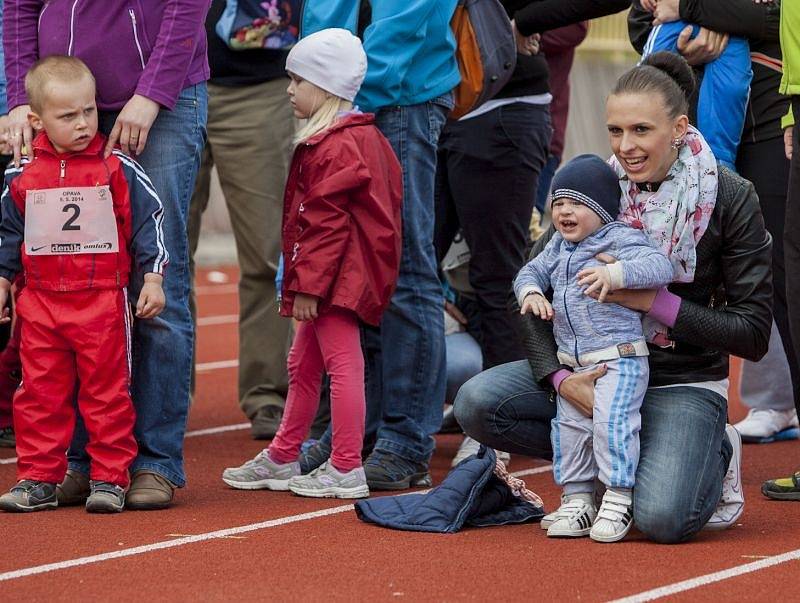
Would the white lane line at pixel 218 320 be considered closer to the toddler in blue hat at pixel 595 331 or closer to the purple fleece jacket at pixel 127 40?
the purple fleece jacket at pixel 127 40

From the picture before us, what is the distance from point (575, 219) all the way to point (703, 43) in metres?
1.38

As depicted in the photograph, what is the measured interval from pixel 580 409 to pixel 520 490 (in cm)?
46

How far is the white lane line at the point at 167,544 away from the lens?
4453 millimetres

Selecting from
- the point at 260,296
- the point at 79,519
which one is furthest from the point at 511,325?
the point at 79,519

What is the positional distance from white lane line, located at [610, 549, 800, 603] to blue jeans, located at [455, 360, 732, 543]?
31 cm

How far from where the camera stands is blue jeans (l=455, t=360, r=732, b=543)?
479 cm

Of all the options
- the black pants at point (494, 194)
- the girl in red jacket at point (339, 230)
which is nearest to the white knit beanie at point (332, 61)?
the girl in red jacket at point (339, 230)

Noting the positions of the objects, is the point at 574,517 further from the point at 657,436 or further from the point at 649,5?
the point at 649,5

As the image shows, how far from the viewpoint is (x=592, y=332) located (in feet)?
16.2

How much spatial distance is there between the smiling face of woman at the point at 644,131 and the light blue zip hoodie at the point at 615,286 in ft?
0.67


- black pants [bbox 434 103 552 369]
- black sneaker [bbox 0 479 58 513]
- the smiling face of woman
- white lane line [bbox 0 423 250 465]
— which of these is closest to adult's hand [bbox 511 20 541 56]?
black pants [bbox 434 103 552 369]

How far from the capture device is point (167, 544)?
481 cm

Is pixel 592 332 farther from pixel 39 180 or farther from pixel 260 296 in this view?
pixel 260 296

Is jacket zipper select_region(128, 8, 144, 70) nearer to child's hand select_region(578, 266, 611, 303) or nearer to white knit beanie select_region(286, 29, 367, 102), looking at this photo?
white knit beanie select_region(286, 29, 367, 102)
